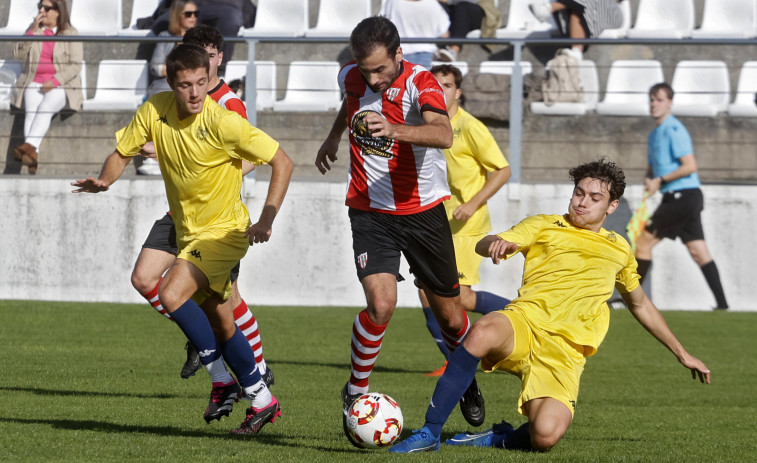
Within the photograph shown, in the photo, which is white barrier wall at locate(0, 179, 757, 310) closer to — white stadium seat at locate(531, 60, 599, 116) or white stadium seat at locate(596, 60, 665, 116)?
white stadium seat at locate(531, 60, 599, 116)

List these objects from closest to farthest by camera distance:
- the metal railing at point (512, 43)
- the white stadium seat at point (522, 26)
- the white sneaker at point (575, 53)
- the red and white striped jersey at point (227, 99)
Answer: the red and white striped jersey at point (227, 99) → the metal railing at point (512, 43) → the white sneaker at point (575, 53) → the white stadium seat at point (522, 26)

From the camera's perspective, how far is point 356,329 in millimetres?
6016

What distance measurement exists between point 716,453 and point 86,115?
898 centimetres

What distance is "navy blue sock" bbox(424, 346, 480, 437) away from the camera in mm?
5035

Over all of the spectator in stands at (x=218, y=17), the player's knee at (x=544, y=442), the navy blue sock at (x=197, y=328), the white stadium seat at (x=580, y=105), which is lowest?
the player's knee at (x=544, y=442)

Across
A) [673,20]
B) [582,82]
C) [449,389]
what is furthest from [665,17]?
[449,389]

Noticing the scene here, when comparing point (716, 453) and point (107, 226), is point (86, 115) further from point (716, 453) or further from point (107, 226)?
point (716, 453)

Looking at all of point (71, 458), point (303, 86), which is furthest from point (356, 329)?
point (303, 86)

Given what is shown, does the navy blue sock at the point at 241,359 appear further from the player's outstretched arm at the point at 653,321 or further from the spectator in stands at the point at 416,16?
the spectator in stands at the point at 416,16

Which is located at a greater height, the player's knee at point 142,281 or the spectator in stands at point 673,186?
the spectator in stands at point 673,186

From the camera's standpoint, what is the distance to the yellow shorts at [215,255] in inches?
233

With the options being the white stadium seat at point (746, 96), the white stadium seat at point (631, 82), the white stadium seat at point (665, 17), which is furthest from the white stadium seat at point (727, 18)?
the white stadium seat at point (631, 82)

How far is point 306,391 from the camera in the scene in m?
7.43

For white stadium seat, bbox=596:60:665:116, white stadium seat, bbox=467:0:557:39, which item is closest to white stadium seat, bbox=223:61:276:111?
white stadium seat, bbox=467:0:557:39
